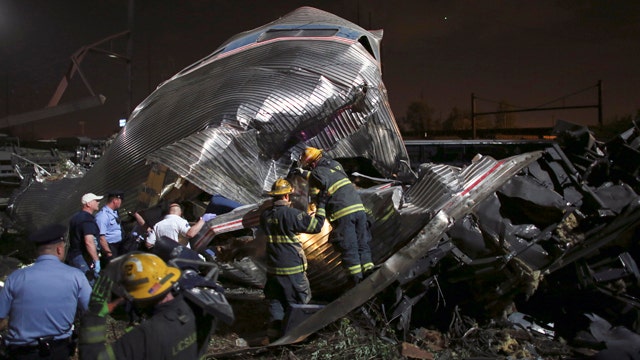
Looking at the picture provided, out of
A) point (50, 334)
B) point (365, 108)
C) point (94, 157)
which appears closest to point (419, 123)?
point (94, 157)

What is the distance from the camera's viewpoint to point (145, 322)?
198 centimetres

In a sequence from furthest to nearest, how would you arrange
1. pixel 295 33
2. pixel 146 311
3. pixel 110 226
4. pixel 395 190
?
pixel 295 33 → pixel 110 226 → pixel 395 190 → pixel 146 311

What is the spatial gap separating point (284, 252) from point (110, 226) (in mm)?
2124

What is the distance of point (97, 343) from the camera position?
1.90m

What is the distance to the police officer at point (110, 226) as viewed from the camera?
15.8 feet

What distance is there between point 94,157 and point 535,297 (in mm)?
12220

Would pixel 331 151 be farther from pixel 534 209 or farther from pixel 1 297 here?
pixel 1 297

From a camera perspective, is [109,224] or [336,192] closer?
[336,192]

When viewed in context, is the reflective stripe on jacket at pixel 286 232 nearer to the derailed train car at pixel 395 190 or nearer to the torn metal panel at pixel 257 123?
the derailed train car at pixel 395 190

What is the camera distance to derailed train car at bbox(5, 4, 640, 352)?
409 centimetres

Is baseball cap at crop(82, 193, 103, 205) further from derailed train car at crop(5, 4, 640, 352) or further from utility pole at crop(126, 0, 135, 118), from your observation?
utility pole at crop(126, 0, 135, 118)

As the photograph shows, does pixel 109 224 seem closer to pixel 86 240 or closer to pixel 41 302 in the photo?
pixel 86 240

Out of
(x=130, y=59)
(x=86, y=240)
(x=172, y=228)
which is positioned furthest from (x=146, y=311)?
(x=130, y=59)

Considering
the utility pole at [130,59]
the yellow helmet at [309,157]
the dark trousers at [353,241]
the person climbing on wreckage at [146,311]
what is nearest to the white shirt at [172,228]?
the yellow helmet at [309,157]
